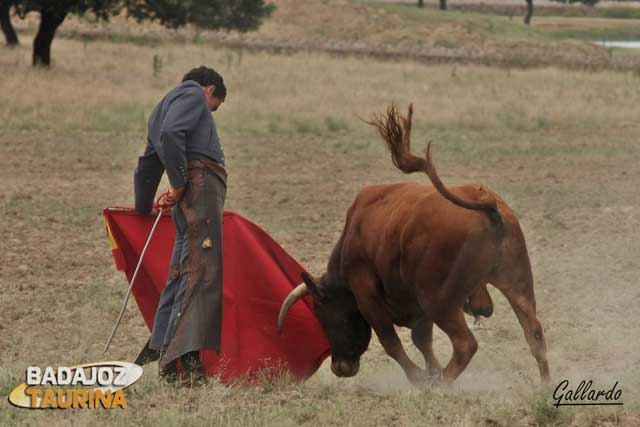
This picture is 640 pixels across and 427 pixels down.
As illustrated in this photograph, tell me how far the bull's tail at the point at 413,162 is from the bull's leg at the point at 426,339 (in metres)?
1.02

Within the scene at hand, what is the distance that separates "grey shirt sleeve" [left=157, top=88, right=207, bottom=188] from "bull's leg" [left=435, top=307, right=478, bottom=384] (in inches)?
63.6

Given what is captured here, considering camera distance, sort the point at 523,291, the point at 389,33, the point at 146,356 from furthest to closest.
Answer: the point at 389,33 < the point at 146,356 < the point at 523,291

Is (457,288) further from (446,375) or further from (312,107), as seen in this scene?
(312,107)

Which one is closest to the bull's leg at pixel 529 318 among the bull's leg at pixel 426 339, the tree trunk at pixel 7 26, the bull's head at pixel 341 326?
the bull's leg at pixel 426 339

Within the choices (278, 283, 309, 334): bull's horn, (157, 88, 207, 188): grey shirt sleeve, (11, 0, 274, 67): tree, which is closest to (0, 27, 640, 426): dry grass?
(278, 283, 309, 334): bull's horn

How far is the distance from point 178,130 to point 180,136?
0.04 m

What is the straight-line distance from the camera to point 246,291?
726 centimetres

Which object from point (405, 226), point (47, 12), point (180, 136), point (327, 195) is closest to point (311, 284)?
point (405, 226)

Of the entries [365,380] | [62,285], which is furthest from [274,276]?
[62,285]

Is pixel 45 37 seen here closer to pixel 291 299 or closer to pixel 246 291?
pixel 246 291

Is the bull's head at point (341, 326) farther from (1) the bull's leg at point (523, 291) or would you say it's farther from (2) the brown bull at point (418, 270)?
(1) the bull's leg at point (523, 291)

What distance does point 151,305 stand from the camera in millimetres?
7363

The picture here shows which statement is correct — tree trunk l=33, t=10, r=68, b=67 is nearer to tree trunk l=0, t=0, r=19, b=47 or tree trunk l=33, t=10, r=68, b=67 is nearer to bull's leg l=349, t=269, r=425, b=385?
tree trunk l=0, t=0, r=19, b=47

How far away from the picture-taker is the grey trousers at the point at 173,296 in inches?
264
